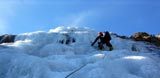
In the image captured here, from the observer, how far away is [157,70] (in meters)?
13.3

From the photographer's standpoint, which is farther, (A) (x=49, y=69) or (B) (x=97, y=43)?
(B) (x=97, y=43)

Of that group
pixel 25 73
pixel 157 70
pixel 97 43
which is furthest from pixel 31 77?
pixel 97 43

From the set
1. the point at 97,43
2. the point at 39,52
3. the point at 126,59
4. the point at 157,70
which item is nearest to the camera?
the point at 157,70

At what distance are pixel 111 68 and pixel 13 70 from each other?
3400 mm

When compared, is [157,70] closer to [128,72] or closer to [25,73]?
[128,72]

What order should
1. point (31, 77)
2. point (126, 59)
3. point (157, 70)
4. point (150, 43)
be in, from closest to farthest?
point (31, 77) → point (157, 70) → point (126, 59) → point (150, 43)

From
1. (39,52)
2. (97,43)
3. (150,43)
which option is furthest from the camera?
(150,43)

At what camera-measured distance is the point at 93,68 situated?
12781 mm

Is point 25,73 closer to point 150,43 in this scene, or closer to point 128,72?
point 128,72

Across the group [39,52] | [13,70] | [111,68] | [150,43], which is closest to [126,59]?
[111,68]

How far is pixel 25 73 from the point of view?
12.9m

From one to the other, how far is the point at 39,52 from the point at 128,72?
6.87 metres

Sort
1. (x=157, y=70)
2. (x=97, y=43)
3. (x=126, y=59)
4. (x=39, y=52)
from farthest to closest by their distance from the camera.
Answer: (x=97, y=43) → (x=39, y=52) → (x=126, y=59) → (x=157, y=70)

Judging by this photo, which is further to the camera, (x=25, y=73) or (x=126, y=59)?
(x=126, y=59)
